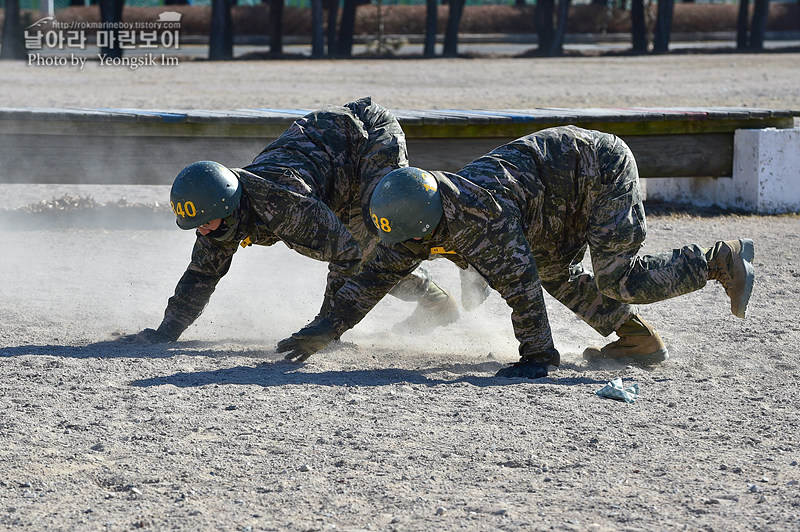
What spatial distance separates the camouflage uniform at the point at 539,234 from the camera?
5.47m

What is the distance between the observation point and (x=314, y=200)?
6039 mm

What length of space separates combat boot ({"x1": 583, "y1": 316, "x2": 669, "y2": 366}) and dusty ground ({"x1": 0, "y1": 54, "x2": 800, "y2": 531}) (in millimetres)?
166

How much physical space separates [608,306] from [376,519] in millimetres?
2651

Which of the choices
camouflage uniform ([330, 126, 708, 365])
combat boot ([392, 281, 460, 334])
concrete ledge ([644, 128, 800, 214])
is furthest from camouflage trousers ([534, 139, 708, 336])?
concrete ledge ([644, 128, 800, 214])

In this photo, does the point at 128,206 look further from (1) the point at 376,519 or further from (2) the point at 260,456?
(1) the point at 376,519

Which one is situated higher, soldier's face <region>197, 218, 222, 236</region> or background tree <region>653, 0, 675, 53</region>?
background tree <region>653, 0, 675, 53</region>

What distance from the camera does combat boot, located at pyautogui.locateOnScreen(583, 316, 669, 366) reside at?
19.9 ft

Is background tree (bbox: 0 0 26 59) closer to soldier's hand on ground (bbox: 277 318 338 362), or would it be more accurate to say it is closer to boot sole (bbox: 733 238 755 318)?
soldier's hand on ground (bbox: 277 318 338 362)

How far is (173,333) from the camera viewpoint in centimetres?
638

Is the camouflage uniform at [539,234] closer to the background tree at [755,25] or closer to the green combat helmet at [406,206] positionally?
the green combat helmet at [406,206]

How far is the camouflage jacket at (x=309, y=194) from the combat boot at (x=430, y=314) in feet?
2.40

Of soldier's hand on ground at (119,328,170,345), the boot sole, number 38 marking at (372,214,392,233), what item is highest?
number 38 marking at (372,214,392,233)

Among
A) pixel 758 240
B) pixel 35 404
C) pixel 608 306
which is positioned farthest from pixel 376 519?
pixel 758 240

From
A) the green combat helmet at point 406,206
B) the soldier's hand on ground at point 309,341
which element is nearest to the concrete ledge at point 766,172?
the green combat helmet at point 406,206
